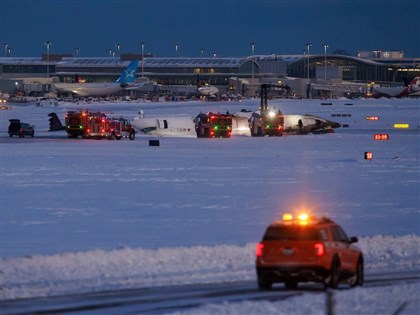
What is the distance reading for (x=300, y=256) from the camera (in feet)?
63.2

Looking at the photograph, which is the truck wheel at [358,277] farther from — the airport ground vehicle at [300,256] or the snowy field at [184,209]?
the snowy field at [184,209]

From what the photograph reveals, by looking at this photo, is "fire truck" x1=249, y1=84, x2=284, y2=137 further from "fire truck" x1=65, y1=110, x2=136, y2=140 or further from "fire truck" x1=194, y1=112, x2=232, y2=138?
"fire truck" x1=65, y1=110, x2=136, y2=140

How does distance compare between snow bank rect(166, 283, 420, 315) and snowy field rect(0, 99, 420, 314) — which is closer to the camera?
snow bank rect(166, 283, 420, 315)

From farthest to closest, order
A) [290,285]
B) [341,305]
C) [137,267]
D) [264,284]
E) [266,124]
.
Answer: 1. [266,124]
2. [137,267]
3. [290,285]
4. [264,284]
5. [341,305]

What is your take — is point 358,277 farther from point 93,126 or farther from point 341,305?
point 93,126

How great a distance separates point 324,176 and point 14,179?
590 inches

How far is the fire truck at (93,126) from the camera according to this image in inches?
3258

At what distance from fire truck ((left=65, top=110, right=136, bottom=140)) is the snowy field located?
976 cm

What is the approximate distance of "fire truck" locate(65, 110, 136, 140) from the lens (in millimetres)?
82750

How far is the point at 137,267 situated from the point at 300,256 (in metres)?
4.69

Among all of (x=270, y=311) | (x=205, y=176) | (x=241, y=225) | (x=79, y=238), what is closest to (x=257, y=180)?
(x=205, y=176)

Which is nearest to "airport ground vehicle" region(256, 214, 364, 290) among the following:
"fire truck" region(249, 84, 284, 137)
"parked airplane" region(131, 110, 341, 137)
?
"parked airplane" region(131, 110, 341, 137)

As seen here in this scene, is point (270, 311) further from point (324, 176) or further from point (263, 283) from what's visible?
point (324, 176)

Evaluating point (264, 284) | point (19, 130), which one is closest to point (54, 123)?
point (19, 130)
